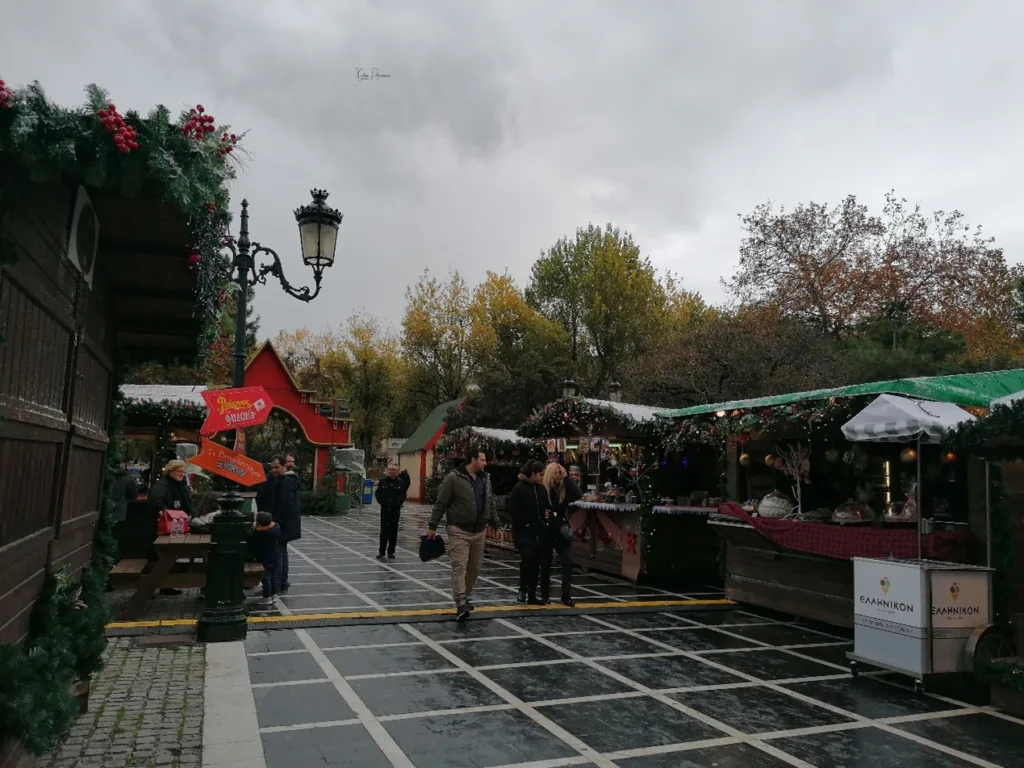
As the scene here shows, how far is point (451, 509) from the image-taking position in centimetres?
845

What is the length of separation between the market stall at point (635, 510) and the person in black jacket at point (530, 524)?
2211 millimetres

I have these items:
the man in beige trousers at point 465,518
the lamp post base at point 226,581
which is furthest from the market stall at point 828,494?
the lamp post base at point 226,581

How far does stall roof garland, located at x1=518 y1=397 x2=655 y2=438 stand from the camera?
11.3 meters

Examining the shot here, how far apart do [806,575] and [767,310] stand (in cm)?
1815

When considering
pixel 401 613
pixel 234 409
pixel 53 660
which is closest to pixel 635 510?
pixel 401 613

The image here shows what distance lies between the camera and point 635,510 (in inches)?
441

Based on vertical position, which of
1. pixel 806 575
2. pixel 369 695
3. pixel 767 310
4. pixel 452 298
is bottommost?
pixel 369 695

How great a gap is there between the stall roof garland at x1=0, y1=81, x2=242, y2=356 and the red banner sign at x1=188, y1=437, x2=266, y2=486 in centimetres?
380

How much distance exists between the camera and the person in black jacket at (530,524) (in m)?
9.26

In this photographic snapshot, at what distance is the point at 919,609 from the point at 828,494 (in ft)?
15.9

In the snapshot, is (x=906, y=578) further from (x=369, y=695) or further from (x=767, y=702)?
(x=369, y=695)

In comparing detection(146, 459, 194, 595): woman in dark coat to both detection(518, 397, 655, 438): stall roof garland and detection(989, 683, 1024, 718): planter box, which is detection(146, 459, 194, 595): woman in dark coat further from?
detection(989, 683, 1024, 718): planter box

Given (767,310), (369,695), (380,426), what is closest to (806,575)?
(369,695)

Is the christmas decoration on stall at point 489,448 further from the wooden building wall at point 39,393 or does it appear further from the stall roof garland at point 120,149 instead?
the stall roof garland at point 120,149
